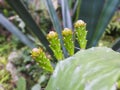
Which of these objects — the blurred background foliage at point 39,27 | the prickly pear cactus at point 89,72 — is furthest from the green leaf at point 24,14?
the prickly pear cactus at point 89,72

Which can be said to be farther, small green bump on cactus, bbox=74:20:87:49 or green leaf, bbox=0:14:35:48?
green leaf, bbox=0:14:35:48

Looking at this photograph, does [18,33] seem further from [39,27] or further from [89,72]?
[89,72]

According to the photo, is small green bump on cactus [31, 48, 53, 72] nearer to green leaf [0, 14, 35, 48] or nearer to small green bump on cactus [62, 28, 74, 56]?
small green bump on cactus [62, 28, 74, 56]

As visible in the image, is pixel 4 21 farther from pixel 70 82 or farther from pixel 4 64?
pixel 70 82

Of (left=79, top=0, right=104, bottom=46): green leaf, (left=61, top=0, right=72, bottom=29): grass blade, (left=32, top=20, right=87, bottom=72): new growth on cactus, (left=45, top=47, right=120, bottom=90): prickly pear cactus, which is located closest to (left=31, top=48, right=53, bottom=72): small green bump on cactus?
(left=32, top=20, right=87, bottom=72): new growth on cactus

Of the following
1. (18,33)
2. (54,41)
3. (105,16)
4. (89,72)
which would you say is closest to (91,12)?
(105,16)

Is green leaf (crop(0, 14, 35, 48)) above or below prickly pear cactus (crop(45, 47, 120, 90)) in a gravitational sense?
above

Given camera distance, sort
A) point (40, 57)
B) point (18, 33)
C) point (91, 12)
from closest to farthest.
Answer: point (40, 57) → point (91, 12) → point (18, 33)
